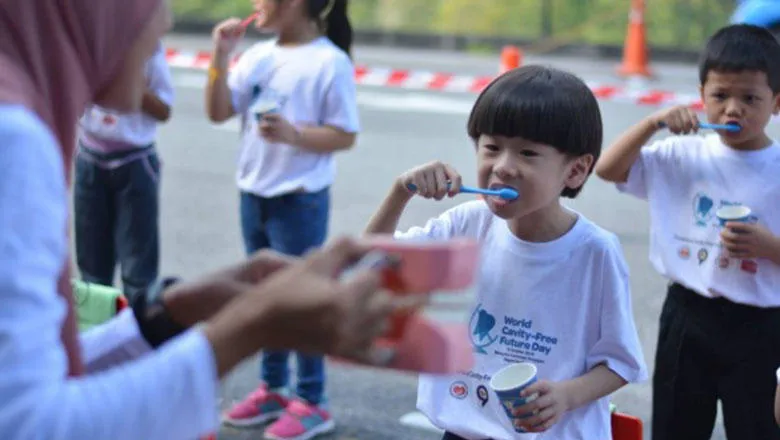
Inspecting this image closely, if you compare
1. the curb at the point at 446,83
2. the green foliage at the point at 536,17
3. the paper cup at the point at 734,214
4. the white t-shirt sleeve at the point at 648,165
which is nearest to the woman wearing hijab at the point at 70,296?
the paper cup at the point at 734,214

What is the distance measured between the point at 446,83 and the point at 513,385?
993 cm

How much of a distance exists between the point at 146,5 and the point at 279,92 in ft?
8.79

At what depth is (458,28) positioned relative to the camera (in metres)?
15.7

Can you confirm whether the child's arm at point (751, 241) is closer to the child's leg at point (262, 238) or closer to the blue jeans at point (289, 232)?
the blue jeans at point (289, 232)

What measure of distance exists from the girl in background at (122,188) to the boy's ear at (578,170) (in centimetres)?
222

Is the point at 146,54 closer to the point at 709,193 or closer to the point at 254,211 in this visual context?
the point at 709,193

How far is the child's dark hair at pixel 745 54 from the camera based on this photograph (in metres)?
3.18

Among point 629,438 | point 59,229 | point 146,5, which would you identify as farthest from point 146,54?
point 629,438

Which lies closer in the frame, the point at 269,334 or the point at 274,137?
the point at 269,334

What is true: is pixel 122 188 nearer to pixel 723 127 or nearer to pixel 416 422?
pixel 416 422

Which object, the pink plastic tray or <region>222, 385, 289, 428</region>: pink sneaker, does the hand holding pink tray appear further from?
<region>222, 385, 289, 428</region>: pink sneaker

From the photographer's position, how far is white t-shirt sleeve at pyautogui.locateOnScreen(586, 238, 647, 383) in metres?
2.50

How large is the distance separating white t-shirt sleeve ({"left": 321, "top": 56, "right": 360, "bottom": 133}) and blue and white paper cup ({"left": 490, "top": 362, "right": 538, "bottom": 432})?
1959mm

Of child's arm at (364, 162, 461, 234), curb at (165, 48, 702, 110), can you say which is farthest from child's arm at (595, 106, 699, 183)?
curb at (165, 48, 702, 110)
